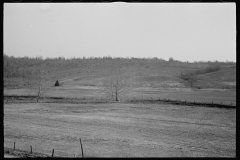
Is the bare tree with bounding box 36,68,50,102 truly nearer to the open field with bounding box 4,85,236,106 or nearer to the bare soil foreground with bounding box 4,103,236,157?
the open field with bounding box 4,85,236,106

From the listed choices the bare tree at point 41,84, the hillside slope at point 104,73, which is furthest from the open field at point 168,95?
the hillside slope at point 104,73

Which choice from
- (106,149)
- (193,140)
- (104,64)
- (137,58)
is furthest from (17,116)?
(137,58)

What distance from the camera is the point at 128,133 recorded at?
962 inches

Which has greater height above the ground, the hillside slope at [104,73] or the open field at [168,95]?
the hillside slope at [104,73]

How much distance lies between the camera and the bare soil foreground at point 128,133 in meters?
18.4

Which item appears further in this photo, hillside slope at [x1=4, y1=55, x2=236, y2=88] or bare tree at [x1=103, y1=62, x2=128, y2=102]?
hillside slope at [x1=4, y1=55, x2=236, y2=88]

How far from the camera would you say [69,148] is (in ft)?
61.2

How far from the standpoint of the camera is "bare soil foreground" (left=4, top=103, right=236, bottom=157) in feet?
60.5

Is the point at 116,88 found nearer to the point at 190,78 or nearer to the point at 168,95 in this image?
the point at 168,95

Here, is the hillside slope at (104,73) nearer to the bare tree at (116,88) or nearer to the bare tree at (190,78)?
the bare tree at (190,78)

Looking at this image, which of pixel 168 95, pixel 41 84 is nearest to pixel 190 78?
pixel 168 95

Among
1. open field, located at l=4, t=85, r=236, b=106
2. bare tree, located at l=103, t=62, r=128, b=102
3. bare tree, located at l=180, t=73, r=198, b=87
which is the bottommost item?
open field, located at l=4, t=85, r=236, b=106

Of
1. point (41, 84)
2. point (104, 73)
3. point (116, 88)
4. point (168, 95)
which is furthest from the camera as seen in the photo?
point (104, 73)

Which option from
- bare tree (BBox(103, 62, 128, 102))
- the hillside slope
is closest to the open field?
bare tree (BBox(103, 62, 128, 102))
